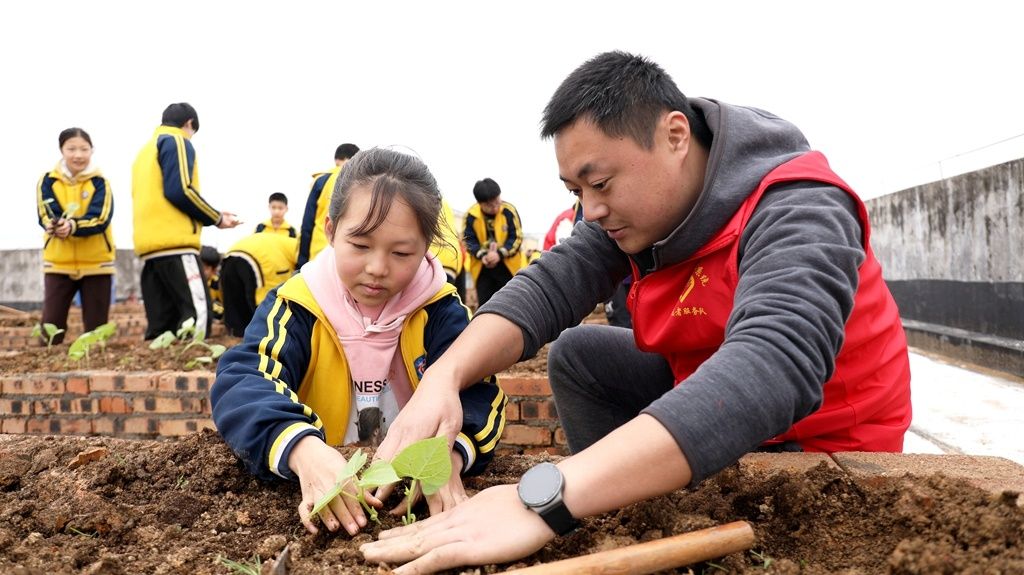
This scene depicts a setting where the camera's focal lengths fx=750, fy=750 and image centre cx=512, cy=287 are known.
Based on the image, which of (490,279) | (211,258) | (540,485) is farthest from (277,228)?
(540,485)

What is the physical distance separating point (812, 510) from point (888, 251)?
715 cm

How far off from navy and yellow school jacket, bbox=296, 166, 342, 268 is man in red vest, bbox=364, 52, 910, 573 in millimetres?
3454

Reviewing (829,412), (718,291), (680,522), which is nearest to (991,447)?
(829,412)

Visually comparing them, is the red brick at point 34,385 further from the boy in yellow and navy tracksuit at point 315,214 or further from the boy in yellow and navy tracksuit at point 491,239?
the boy in yellow and navy tracksuit at point 491,239

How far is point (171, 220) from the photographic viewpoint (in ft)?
16.7

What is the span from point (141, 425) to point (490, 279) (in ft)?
16.2

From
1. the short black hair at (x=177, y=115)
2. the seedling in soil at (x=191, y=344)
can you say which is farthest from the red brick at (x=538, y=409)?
the short black hair at (x=177, y=115)

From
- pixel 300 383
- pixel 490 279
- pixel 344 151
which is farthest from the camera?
pixel 490 279

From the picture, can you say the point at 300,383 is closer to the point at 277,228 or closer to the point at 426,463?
the point at 426,463

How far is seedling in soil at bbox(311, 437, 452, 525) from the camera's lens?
135 cm

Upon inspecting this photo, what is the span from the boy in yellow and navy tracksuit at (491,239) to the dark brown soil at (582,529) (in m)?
6.29

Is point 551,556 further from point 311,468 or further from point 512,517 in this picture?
point 311,468

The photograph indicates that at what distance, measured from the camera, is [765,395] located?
3.93 ft

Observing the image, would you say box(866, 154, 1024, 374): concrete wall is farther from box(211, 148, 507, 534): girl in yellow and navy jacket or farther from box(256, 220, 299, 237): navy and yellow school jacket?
box(256, 220, 299, 237): navy and yellow school jacket
